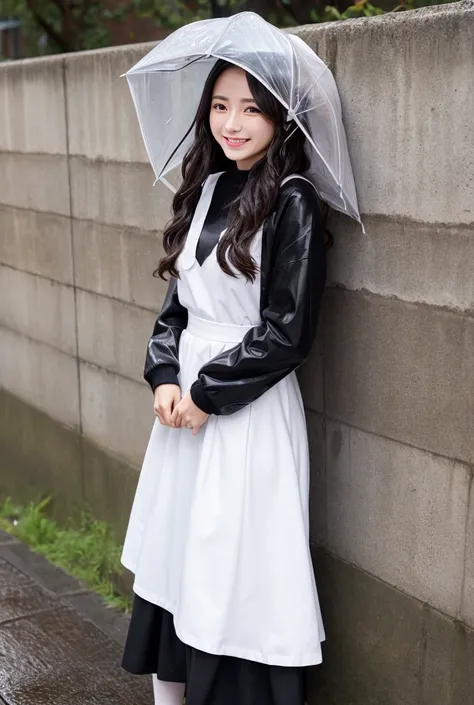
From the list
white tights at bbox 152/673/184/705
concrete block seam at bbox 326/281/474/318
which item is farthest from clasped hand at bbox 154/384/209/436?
white tights at bbox 152/673/184/705

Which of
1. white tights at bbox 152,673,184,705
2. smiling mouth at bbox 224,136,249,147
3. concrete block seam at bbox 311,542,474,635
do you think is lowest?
white tights at bbox 152,673,184,705

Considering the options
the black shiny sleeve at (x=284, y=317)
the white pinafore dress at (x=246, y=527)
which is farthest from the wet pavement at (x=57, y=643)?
the black shiny sleeve at (x=284, y=317)

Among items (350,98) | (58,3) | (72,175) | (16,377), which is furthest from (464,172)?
(58,3)

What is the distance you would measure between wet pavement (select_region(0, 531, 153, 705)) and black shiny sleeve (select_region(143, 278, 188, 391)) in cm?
135

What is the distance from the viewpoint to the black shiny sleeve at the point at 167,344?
3.05 m

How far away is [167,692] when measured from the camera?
3.31 m

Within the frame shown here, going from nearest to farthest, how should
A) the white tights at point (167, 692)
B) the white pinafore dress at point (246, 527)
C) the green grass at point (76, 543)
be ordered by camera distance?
the white pinafore dress at point (246, 527) → the white tights at point (167, 692) → the green grass at point (76, 543)

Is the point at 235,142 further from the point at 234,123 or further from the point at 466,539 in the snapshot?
the point at 466,539

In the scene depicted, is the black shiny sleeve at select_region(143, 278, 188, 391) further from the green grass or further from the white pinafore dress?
the green grass

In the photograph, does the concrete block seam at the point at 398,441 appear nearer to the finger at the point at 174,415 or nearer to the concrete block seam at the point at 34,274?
the finger at the point at 174,415

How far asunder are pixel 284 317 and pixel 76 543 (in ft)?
8.39

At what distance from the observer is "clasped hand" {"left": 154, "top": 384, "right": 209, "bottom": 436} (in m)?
2.85

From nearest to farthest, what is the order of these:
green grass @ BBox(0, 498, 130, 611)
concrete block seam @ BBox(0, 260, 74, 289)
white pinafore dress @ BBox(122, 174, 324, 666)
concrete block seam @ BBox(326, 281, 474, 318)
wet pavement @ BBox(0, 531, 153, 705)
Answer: concrete block seam @ BBox(326, 281, 474, 318) < white pinafore dress @ BBox(122, 174, 324, 666) < wet pavement @ BBox(0, 531, 153, 705) < green grass @ BBox(0, 498, 130, 611) < concrete block seam @ BBox(0, 260, 74, 289)

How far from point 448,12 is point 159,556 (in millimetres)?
1869
